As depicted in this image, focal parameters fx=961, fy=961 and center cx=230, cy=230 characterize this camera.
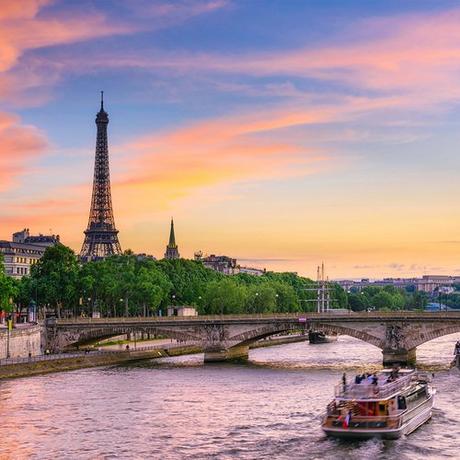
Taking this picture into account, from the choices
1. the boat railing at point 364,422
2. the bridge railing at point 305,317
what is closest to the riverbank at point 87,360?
the bridge railing at point 305,317

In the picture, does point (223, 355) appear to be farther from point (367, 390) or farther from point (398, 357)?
point (367, 390)

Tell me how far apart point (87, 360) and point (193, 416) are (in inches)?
1531

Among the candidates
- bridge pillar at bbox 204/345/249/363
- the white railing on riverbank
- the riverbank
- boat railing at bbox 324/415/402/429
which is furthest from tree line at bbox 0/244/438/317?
boat railing at bbox 324/415/402/429

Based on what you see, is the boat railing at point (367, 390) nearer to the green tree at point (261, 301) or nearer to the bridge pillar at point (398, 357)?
the bridge pillar at point (398, 357)

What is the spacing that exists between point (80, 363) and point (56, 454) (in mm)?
47660

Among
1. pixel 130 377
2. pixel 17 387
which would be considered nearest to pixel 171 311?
pixel 130 377

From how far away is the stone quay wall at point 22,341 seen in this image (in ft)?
331

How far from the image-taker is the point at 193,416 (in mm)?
65062

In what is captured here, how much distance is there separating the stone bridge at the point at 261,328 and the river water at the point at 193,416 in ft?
18.8

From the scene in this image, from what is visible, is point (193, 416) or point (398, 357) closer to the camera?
point (193, 416)

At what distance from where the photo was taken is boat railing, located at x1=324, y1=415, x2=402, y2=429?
57.5 m

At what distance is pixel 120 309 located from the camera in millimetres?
157750

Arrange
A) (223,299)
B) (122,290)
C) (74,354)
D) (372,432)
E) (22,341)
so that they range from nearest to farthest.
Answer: (372,432), (74,354), (22,341), (122,290), (223,299)

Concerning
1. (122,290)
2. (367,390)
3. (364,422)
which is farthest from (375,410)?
(122,290)
